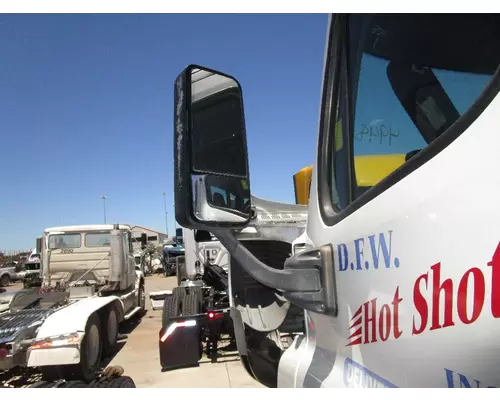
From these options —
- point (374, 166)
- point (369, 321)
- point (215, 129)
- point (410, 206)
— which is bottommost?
point (369, 321)

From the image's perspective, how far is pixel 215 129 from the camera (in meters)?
1.63

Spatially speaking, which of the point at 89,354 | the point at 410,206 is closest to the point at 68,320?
the point at 89,354

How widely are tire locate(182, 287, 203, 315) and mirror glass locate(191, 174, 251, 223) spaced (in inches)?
226

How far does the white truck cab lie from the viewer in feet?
2.93

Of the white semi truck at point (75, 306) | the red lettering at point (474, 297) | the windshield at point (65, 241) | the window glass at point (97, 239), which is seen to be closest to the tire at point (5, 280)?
the white semi truck at point (75, 306)

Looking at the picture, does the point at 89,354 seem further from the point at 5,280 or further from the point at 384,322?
the point at 5,280

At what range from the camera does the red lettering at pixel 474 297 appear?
86cm

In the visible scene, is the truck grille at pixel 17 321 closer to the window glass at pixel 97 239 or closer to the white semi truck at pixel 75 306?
the white semi truck at pixel 75 306

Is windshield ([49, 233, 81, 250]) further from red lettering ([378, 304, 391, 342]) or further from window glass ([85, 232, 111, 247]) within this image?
red lettering ([378, 304, 391, 342])

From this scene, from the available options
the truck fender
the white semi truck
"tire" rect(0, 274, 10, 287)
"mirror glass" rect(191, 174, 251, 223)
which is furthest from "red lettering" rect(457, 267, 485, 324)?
"tire" rect(0, 274, 10, 287)

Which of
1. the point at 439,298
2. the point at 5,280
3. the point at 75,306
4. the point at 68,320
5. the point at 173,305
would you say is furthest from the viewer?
the point at 5,280

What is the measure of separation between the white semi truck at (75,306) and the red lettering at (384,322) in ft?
16.4

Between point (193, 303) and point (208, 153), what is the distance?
6.03 m

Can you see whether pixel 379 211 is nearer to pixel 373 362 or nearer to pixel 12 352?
pixel 373 362
